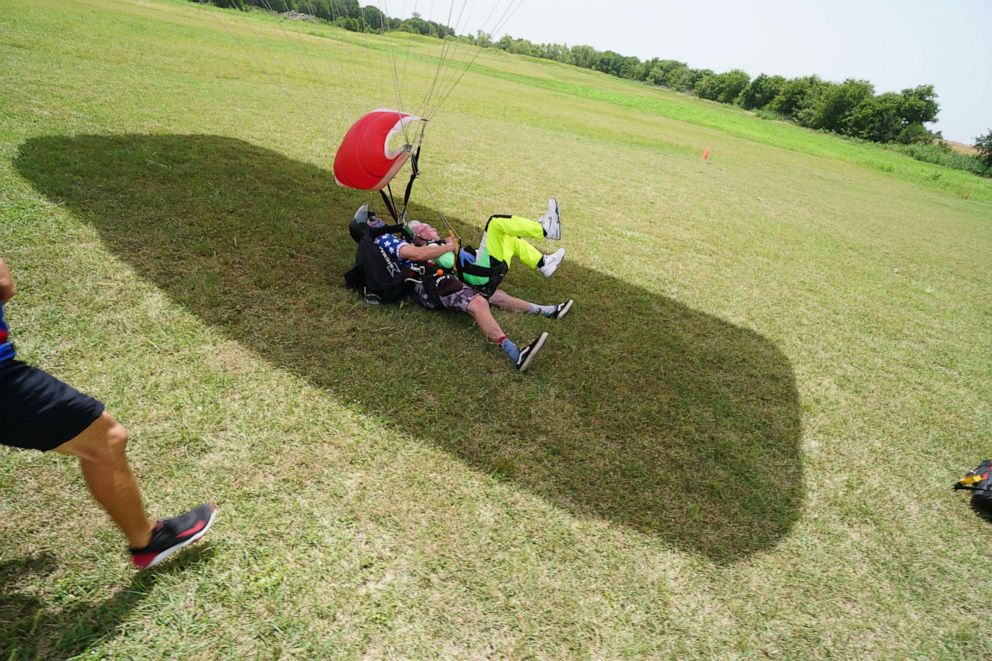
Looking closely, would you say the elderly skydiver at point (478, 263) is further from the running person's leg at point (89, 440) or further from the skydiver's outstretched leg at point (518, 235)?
the running person's leg at point (89, 440)

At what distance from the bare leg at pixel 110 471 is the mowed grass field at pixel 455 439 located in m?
0.38

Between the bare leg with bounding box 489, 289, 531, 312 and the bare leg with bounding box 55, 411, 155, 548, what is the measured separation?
3251mm

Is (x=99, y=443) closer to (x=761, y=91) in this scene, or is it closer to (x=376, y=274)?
(x=376, y=274)

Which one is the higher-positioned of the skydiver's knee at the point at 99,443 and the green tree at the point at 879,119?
the green tree at the point at 879,119

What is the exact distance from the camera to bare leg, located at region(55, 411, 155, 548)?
1.88m

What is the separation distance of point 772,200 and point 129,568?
14857 millimetres

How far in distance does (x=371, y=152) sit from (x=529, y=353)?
2.11 meters

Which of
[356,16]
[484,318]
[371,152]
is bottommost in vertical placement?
[484,318]

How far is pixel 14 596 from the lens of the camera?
204cm

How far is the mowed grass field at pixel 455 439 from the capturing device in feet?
7.47

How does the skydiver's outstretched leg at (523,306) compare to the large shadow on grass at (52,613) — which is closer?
the large shadow on grass at (52,613)

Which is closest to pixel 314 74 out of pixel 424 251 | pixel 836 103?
pixel 424 251

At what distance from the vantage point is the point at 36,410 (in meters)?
1.73

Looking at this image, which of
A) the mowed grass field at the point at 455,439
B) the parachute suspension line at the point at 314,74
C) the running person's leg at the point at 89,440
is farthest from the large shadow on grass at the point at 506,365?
the parachute suspension line at the point at 314,74
